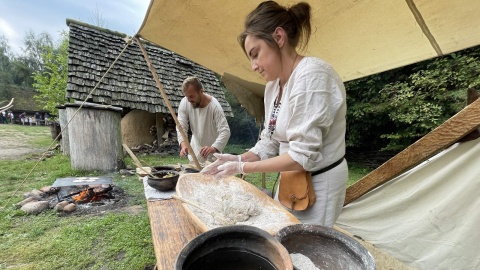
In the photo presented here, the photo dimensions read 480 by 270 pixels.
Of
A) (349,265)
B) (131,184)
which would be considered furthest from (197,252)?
(131,184)

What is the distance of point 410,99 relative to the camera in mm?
5402

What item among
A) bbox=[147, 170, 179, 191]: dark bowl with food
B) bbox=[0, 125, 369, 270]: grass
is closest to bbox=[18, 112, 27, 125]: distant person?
bbox=[0, 125, 369, 270]: grass

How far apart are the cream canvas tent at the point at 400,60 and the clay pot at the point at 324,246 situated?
1.41 metres

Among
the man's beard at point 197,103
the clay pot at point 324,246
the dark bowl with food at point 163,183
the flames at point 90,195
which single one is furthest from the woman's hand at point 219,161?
the flames at point 90,195

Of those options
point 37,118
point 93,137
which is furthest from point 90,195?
point 37,118

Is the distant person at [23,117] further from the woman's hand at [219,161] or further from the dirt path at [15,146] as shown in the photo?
the woman's hand at [219,161]

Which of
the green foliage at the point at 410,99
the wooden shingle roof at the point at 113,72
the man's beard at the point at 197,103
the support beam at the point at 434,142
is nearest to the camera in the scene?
the support beam at the point at 434,142

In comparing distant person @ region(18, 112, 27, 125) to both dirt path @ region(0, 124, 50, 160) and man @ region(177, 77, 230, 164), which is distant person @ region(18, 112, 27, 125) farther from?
man @ region(177, 77, 230, 164)

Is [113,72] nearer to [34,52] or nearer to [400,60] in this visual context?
[400,60]

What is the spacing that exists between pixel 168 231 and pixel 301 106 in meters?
0.83

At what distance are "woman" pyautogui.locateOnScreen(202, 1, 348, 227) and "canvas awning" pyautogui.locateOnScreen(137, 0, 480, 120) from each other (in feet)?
2.88

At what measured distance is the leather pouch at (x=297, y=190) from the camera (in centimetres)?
107

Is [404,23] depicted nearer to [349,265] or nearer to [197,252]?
[349,265]

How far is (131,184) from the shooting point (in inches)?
166
